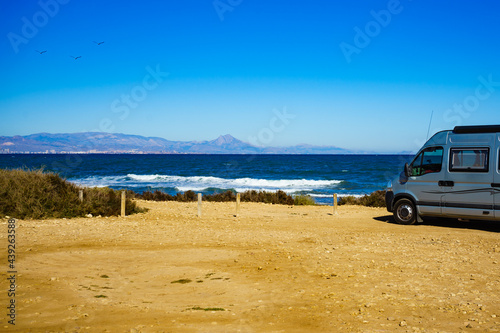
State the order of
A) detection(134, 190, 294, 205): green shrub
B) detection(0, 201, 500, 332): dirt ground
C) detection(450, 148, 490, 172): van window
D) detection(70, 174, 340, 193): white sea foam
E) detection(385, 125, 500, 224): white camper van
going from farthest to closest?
1. detection(70, 174, 340, 193): white sea foam
2. detection(134, 190, 294, 205): green shrub
3. detection(450, 148, 490, 172): van window
4. detection(385, 125, 500, 224): white camper van
5. detection(0, 201, 500, 332): dirt ground

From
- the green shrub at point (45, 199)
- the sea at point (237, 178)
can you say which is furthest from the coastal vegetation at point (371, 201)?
the green shrub at point (45, 199)

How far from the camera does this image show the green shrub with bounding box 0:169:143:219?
14711 mm

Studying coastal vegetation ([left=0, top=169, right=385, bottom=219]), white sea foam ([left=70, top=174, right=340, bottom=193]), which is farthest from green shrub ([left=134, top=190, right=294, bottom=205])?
white sea foam ([left=70, top=174, right=340, bottom=193])

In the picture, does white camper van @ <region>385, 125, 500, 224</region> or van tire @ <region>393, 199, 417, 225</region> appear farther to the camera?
van tire @ <region>393, 199, 417, 225</region>

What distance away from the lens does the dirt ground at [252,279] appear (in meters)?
5.43

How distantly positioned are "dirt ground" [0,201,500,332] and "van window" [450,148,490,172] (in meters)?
2.09

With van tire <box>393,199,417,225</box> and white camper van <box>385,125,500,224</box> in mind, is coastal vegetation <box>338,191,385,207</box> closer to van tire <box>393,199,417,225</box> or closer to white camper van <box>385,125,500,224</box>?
van tire <box>393,199,417,225</box>

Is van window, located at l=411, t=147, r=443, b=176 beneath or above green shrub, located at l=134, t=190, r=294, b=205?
above

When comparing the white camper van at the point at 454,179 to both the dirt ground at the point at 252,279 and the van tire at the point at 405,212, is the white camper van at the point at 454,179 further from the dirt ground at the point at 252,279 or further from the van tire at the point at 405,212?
the dirt ground at the point at 252,279

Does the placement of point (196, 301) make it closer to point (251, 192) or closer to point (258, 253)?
point (258, 253)

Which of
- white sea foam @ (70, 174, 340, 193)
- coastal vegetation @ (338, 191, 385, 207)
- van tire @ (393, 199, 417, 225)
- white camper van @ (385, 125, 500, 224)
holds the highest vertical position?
white camper van @ (385, 125, 500, 224)

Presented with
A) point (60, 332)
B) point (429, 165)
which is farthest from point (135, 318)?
point (429, 165)

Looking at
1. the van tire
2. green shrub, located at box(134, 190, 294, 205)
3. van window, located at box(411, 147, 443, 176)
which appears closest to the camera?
van window, located at box(411, 147, 443, 176)

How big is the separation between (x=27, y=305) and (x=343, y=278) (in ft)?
17.3
